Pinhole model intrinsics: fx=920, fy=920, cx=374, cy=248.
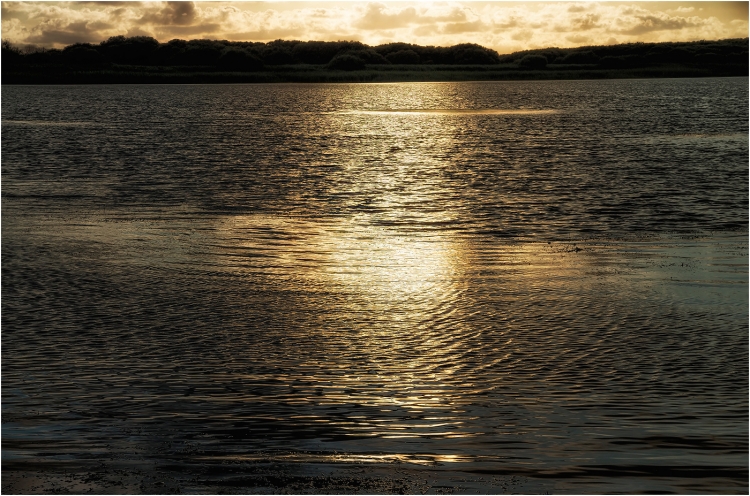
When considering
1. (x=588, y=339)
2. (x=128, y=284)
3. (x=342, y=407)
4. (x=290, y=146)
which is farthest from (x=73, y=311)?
(x=290, y=146)

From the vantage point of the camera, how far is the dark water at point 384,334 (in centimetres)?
919

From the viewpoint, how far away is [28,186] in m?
33.9

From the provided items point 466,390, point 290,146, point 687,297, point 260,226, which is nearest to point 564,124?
point 290,146

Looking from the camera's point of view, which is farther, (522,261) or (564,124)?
(564,124)

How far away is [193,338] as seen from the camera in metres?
13.5

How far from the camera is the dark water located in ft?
30.1

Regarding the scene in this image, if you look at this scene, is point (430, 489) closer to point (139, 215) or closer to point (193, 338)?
point (193, 338)

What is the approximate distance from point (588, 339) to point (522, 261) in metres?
6.10

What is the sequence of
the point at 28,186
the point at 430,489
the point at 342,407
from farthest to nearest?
the point at 28,186 < the point at 342,407 < the point at 430,489

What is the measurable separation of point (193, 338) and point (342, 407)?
3788mm

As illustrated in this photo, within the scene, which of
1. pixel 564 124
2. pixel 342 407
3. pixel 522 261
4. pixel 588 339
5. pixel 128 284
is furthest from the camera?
pixel 564 124

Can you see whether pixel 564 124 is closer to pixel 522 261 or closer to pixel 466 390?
pixel 522 261

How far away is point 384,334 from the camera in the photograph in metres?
13.6

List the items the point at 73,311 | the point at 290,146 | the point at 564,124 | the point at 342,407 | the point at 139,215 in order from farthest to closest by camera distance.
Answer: the point at 564,124 → the point at 290,146 → the point at 139,215 → the point at 73,311 → the point at 342,407
